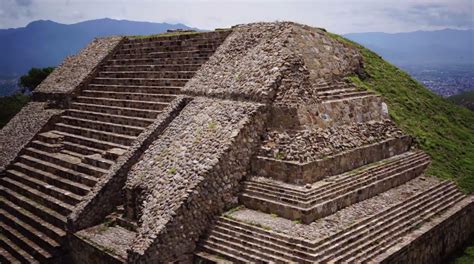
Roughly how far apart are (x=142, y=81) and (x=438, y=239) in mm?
9402

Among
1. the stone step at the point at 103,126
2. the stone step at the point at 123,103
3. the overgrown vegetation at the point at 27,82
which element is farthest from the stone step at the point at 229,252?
the overgrown vegetation at the point at 27,82

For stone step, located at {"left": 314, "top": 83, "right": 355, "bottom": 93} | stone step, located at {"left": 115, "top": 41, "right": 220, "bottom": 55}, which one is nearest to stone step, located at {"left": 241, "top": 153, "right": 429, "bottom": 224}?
stone step, located at {"left": 314, "top": 83, "right": 355, "bottom": 93}

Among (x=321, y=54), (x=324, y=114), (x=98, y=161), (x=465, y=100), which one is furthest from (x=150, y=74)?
(x=465, y=100)

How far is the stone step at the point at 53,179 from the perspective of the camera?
34.4ft

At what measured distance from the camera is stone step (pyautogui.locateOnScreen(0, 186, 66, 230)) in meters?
9.96

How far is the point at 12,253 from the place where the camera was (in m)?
9.98

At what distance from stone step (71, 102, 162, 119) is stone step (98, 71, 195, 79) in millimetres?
1468

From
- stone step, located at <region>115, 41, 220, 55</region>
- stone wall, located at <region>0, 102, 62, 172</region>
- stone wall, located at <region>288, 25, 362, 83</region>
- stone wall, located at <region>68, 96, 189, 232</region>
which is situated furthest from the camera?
stone wall, located at <region>0, 102, 62, 172</region>

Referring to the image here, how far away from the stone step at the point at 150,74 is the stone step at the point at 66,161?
350 centimetres

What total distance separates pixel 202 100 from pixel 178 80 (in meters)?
2.45

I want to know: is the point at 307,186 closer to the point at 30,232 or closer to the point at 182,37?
the point at 30,232

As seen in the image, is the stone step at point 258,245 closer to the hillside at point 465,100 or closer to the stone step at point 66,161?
the stone step at point 66,161

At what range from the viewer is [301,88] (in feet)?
29.4

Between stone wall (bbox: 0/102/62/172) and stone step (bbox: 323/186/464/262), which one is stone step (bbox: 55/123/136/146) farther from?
stone step (bbox: 323/186/464/262)
